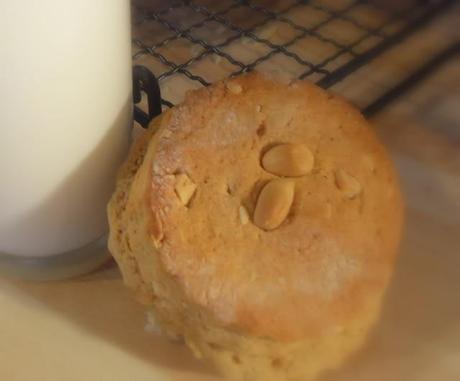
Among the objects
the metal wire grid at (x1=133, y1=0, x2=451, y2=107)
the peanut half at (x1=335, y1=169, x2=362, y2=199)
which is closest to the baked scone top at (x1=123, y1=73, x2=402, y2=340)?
the peanut half at (x1=335, y1=169, x2=362, y2=199)

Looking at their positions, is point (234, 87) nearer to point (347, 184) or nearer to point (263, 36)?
point (347, 184)

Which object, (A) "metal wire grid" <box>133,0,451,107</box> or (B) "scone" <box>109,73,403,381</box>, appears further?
(A) "metal wire grid" <box>133,0,451,107</box>

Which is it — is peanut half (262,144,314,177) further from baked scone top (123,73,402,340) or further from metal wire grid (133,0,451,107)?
metal wire grid (133,0,451,107)

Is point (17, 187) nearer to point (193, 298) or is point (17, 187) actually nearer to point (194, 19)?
point (193, 298)

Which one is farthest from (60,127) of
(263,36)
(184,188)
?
(263,36)

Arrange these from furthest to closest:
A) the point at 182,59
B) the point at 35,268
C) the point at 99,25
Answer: the point at 182,59, the point at 35,268, the point at 99,25

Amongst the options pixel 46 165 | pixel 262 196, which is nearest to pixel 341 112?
pixel 262 196

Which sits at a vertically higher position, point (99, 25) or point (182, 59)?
point (99, 25)
